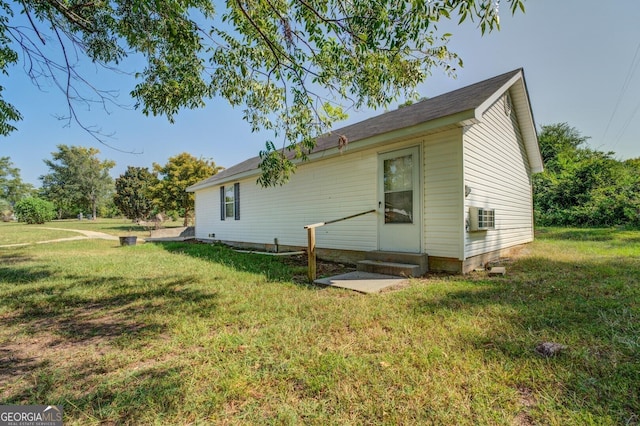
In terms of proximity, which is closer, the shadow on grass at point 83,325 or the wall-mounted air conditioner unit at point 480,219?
the shadow on grass at point 83,325

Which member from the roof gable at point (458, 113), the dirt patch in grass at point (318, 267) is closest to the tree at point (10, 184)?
the roof gable at point (458, 113)

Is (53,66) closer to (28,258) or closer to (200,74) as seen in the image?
(200,74)

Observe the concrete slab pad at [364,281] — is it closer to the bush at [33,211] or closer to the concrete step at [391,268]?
the concrete step at [391,268]

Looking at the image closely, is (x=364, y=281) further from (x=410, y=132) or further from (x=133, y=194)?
(x=133, y=194)

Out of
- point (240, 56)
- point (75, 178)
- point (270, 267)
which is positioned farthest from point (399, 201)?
point (75, 178)

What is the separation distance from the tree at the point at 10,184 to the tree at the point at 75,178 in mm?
4001

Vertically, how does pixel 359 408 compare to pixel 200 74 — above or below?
below

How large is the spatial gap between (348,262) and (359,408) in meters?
5.26

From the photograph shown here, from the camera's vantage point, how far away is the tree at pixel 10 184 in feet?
120

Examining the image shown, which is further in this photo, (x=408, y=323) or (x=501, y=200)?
(x=501, y=200)

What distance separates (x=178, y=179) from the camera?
62.3 feet

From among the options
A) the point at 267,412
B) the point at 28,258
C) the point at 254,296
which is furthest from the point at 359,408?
the point at 28,258

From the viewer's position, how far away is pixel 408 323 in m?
2.90

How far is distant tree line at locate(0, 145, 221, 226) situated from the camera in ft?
83.0
